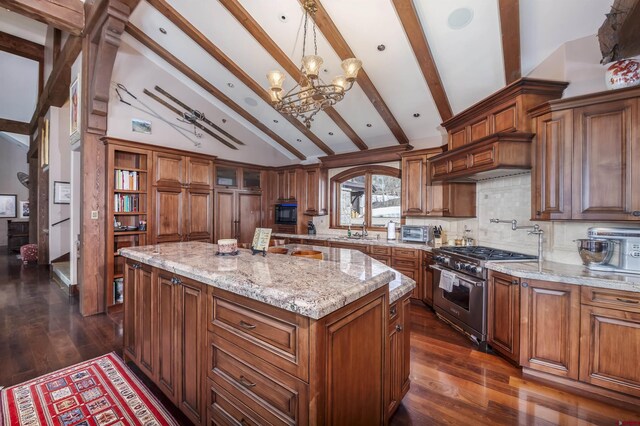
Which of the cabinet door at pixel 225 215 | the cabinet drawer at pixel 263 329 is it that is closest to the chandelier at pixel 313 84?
the cabinet drawer at pixel 263 329

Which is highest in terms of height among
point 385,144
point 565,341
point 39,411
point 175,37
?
point 175,37

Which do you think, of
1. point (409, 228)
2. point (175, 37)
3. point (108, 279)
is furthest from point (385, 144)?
point (108, 279)

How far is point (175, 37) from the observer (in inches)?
166

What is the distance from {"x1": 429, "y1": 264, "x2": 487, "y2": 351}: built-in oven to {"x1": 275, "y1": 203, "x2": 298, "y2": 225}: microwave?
3354mm

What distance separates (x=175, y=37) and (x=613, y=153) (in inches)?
214

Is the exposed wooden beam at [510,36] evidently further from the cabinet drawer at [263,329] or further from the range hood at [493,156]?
the cabinet drawer at [263,329]

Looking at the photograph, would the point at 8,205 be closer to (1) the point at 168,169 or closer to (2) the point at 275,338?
(1) the point at 168,169

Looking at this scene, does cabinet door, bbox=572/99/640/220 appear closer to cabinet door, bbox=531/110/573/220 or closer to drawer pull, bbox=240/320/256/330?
cabinet door, bbox=531/110/573/220

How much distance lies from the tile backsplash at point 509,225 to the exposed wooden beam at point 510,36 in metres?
1.17

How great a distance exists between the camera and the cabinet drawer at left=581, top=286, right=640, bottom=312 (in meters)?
1.97

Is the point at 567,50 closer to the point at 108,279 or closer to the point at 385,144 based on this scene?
the point at 385,144

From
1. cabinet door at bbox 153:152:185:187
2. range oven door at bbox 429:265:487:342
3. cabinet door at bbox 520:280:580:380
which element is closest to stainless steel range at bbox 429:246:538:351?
range oven door at bbox 429:265:487:342

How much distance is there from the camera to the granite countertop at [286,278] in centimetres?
108

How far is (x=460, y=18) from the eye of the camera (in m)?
2.78
